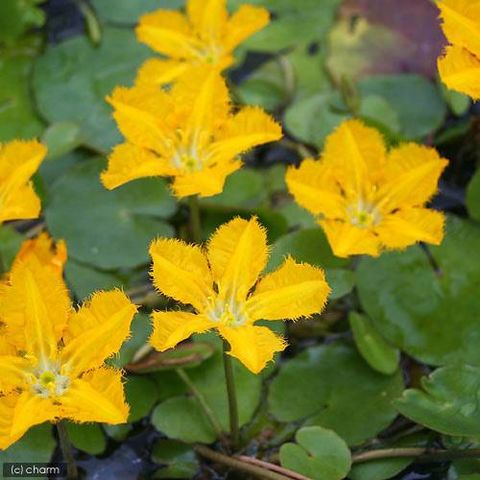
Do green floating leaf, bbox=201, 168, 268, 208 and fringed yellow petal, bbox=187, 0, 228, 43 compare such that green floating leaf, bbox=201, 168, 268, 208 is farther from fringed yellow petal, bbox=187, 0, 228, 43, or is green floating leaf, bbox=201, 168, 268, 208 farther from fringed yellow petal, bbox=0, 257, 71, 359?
fringed yellow petal, bbox=0, 257, 71, 359

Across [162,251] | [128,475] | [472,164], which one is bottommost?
[128,475]

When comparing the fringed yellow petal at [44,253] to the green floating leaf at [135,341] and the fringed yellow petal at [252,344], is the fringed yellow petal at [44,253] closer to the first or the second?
the green floating leaf at [135,341]

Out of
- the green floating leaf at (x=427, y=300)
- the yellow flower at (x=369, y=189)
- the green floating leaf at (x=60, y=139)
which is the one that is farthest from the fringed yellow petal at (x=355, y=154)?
the green floating leaf at (x=60, y=139)

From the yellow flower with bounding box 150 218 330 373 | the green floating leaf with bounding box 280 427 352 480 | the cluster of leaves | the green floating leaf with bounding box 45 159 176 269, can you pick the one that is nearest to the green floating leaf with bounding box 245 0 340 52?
the cluster of leaves

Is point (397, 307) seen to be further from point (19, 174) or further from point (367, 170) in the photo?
point (19, 174)

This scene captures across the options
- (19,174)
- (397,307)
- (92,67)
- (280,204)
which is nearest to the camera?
(19,174)

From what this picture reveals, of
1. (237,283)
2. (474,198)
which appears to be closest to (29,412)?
(237,283)

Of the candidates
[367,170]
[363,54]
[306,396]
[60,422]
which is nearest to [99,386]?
[60,422]
